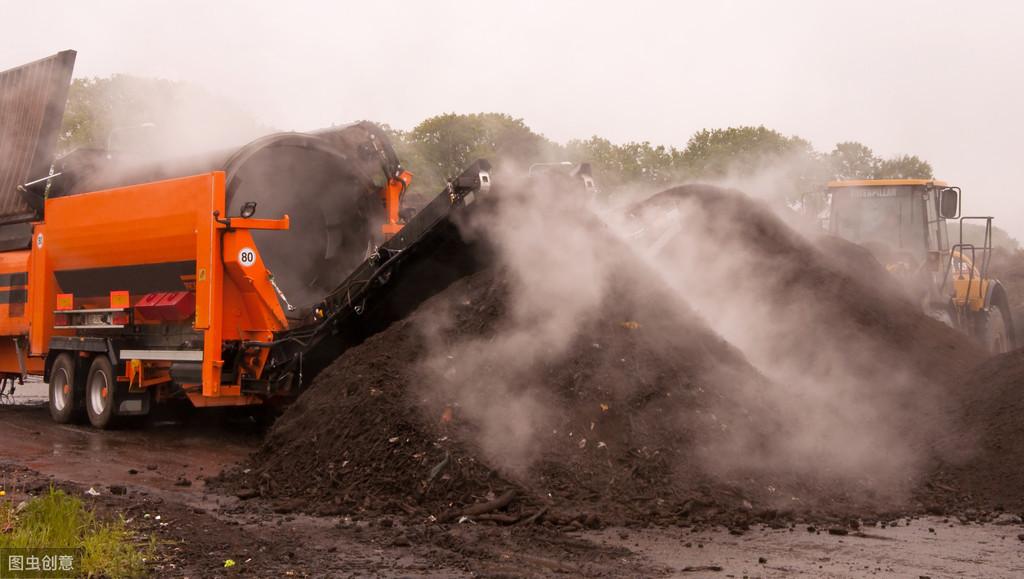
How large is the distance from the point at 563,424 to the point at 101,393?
7461 millimetres

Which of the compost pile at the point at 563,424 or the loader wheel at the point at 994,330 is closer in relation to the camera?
the compost pile at the point at 563,424

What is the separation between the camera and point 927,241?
14.5 metres

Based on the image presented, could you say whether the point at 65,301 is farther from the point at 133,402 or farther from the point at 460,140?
the point at 460,140

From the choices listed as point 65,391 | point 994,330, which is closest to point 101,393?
point 65,391

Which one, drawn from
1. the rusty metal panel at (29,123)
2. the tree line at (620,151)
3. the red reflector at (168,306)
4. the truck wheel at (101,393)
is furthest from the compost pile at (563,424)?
the tree line at (620,151)

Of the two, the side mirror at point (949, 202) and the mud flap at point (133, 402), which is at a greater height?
the side mirror at point (949, 202)

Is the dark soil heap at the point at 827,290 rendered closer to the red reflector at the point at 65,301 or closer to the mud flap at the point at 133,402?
the mud flap at the point at 133,402

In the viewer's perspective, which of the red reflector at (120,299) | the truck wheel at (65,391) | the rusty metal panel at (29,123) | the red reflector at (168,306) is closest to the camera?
the red reflector at (168,306)

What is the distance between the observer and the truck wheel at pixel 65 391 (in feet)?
42.1

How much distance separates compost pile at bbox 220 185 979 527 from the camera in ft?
23.2

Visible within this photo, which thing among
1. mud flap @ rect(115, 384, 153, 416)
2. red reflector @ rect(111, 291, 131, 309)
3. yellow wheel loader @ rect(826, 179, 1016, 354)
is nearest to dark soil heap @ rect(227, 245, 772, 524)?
red reflector @ rect(111, 291, 131, 309)

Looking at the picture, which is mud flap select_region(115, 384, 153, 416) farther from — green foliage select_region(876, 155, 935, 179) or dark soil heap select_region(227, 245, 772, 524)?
green foliage select_region(876, 155, 935, 179)

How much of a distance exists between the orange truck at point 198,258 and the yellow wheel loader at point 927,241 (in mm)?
6968

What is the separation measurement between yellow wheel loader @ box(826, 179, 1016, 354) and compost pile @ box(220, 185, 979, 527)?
15.3 ft
